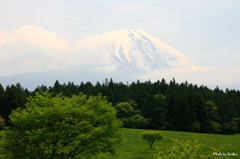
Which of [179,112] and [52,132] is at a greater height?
[52,132]

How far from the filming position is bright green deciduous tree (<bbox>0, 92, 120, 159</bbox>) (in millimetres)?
24219

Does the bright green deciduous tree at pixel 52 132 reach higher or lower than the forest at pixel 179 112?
higher

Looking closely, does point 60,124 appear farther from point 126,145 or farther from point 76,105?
point 126,145

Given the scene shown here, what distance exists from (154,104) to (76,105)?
223ft

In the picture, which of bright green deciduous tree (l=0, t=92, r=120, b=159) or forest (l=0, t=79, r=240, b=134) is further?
forest (l=0, t=79, r=240, b=134)

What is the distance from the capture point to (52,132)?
2386cm

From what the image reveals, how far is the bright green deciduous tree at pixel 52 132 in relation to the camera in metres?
24.2

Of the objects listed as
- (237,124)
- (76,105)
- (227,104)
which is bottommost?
(237,124)

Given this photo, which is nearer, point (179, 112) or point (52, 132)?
point (52, 132)

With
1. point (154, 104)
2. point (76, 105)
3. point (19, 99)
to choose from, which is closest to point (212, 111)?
point (154, 104)

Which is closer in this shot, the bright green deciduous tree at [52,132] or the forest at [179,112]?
the bright green deciduous tree at [52,132]

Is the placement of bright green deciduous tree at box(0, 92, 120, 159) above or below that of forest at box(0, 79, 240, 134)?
above

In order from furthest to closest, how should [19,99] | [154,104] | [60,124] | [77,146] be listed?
[154,104] → [19,99] → [77,146] → [60,124]

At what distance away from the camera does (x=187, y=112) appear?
86625 mm
